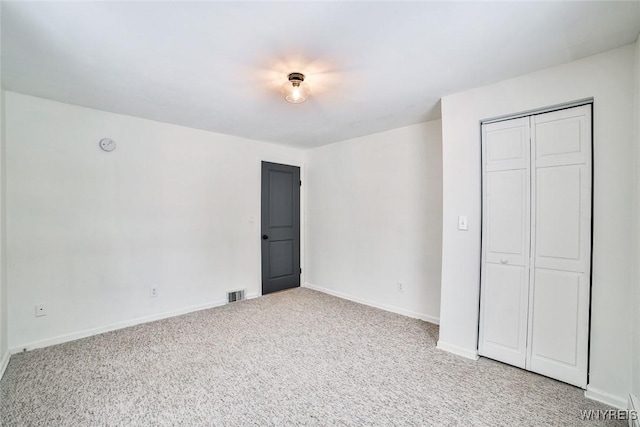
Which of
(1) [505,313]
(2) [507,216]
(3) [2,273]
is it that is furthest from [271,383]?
(3) [2,273]

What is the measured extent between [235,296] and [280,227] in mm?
1248

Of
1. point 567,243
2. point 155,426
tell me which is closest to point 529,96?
point 567,243

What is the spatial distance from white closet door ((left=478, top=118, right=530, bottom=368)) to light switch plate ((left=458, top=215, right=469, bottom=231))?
0.14m

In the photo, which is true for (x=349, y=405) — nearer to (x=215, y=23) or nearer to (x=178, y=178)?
(x=215, y=23)

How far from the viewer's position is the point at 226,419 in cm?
177

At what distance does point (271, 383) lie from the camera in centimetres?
214

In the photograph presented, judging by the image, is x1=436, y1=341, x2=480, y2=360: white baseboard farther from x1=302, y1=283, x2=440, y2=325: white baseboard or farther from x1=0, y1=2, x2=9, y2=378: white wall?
x1=0, y1=2, x2=9, y2=378: white wall

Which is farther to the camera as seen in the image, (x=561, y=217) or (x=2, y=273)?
(x=2, y=273)

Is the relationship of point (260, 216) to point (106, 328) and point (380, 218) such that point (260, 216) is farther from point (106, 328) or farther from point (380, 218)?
point (106, 328)

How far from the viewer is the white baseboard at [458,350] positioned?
250 cm

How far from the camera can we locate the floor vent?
4001mm

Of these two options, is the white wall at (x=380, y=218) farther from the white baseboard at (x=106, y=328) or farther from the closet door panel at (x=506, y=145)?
the white baseboard at (x=106, y=328)

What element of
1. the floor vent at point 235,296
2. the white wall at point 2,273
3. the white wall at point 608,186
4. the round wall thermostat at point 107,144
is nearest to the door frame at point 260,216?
the floor vent at point 235,296

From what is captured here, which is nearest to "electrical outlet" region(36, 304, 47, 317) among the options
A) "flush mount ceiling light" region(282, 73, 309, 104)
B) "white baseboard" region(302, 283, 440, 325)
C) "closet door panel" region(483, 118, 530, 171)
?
"flush mount ceiling light" region(282, 73, 309, 104)
